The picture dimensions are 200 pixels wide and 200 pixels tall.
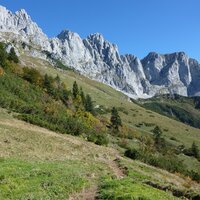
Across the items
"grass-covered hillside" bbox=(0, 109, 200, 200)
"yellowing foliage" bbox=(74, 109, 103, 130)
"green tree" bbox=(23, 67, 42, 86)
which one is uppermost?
"green tree" bbox=(23, 67, 42, 86)

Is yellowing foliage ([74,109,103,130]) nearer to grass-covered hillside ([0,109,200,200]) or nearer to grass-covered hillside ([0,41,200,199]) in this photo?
grass-covered hillside ([0,41,200,199])

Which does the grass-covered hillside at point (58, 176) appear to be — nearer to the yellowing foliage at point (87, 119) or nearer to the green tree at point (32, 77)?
the yellowing foliage at point (87, 119)

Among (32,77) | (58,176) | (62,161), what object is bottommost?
(62,161)

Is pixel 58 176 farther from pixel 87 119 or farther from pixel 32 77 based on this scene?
pixel 32 77

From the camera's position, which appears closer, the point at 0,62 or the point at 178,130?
the point at 0,62

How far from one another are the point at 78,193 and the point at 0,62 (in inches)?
3213

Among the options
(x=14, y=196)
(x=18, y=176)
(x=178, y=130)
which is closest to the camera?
(x=14, y=196)

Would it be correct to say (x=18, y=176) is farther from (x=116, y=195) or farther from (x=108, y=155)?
(x=108, y=155)

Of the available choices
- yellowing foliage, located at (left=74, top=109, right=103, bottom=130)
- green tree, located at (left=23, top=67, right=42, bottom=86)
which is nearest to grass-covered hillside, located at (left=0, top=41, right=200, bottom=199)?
green tree, located at (left=23, top=67, right=42, bottom=86)

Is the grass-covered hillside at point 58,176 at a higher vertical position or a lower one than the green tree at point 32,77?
lower

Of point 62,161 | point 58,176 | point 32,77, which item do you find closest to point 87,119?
point 32,77

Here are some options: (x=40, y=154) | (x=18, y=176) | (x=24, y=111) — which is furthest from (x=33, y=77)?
(x=18, y=176)

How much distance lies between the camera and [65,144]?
5031 centimetres

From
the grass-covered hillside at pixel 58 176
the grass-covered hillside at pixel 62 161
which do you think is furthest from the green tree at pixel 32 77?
the grass-covered hillside at pixel 58 176
